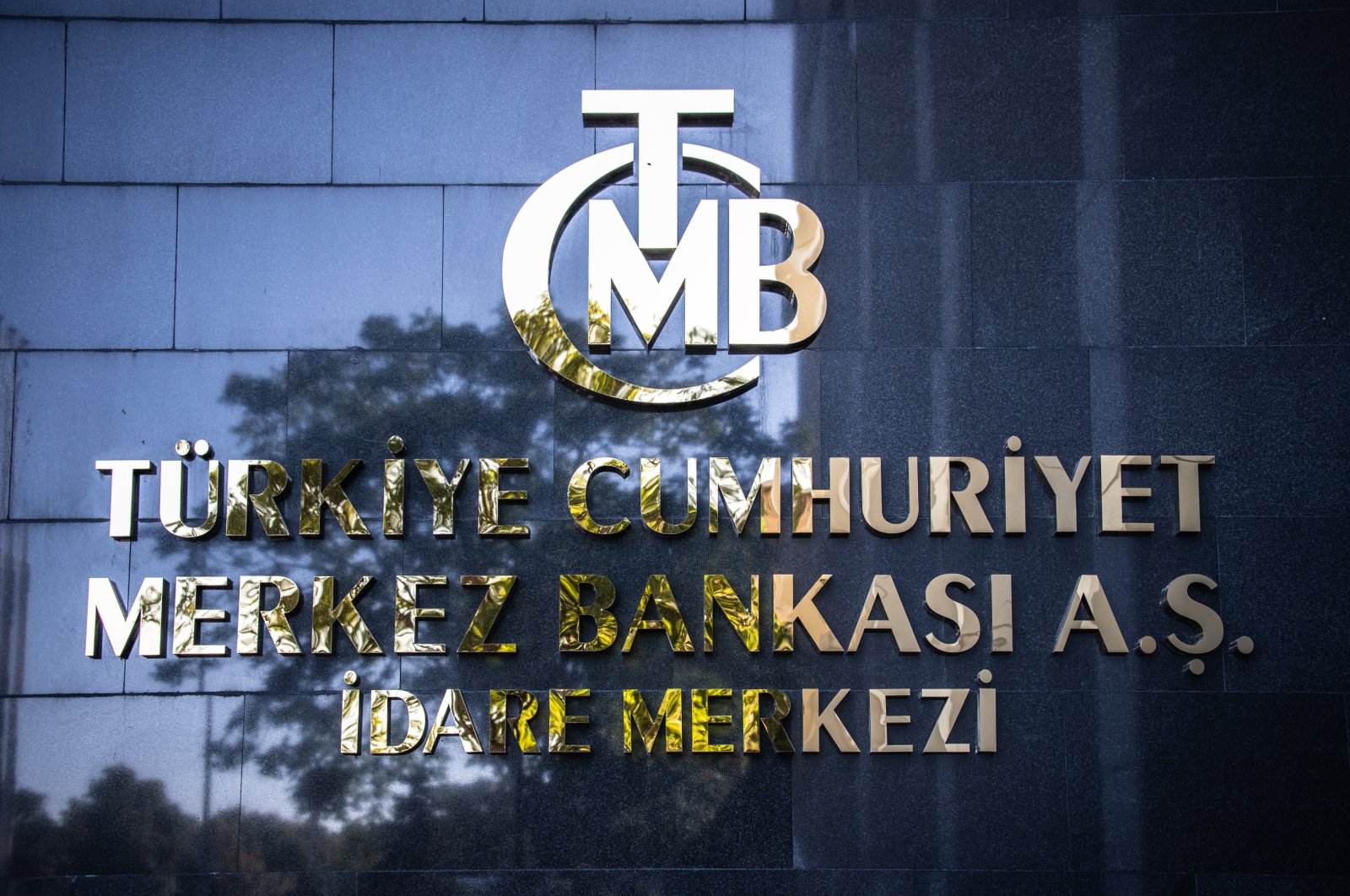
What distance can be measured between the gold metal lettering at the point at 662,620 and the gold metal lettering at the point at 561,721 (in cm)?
41

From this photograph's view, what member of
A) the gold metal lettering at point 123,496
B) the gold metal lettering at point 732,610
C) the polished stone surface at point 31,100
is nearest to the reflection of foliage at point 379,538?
the gold metal lettering at point 732,610

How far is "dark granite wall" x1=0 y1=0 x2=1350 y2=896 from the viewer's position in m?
6.84

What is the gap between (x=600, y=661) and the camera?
6.96m

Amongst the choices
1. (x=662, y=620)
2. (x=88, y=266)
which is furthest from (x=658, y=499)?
(x=88, y=266)

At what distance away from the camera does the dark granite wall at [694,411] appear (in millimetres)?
6840

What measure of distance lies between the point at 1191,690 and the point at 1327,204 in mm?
2931

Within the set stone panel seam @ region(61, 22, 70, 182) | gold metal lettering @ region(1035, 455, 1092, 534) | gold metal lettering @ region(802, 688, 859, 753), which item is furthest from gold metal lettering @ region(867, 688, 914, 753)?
stone panel seam @ region(61, 22, 70, 182)

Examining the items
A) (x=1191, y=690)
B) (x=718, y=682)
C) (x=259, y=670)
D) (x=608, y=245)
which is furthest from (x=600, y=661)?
(x=1191, y=690)

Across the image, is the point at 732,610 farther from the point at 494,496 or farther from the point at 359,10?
the point at 359,10

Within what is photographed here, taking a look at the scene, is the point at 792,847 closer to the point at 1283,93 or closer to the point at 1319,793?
the point at 1319,793

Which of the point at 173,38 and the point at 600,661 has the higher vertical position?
the point at 173,38

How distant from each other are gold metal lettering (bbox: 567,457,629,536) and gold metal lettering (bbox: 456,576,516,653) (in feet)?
1.68

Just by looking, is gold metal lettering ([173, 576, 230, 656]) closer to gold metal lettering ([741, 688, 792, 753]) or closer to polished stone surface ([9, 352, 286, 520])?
polished stone surface ([9, 352, 286, 520])

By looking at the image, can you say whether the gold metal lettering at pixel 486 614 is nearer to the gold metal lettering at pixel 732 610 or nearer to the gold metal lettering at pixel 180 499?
the gold metal lettering at pixel 732 610
